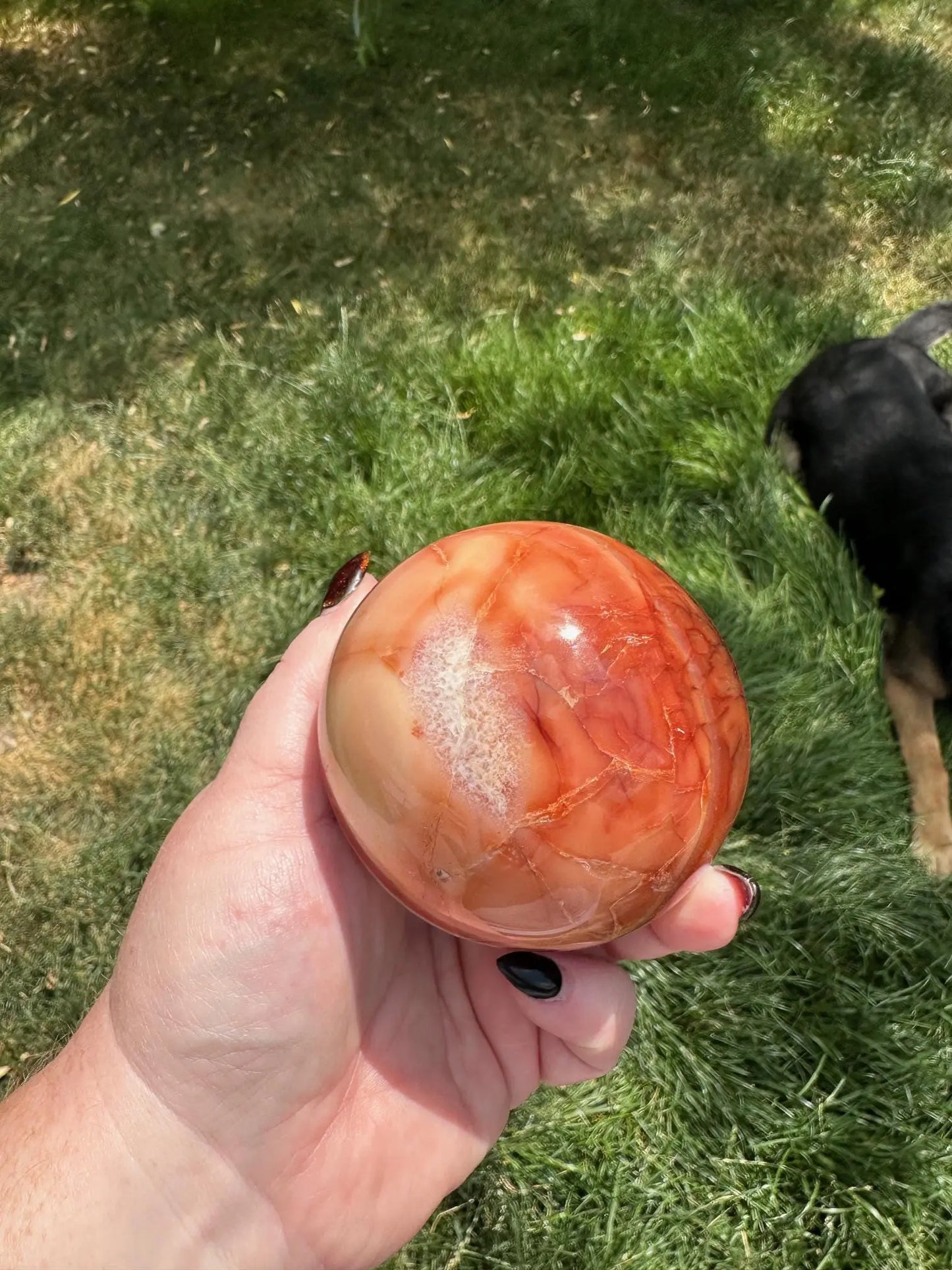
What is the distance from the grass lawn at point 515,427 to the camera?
251cm

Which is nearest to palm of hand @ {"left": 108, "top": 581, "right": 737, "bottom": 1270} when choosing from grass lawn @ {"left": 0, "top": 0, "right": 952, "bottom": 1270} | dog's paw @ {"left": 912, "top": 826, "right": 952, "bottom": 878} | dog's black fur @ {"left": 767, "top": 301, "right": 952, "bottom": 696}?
grass lawn @ {"left": 0, "top": 0, "right": 952, "bottom": 1270}

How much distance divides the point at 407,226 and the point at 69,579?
2168 millimetres

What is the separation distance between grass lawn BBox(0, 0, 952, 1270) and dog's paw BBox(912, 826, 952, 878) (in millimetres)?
108

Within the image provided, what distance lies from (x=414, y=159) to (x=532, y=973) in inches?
157

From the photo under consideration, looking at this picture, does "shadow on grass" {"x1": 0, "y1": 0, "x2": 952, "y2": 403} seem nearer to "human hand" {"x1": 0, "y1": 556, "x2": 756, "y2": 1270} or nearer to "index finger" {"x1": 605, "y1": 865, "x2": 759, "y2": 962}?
"human hand" {"x1": 0, "y1": 556, "x2": 756, "y2": 1270}

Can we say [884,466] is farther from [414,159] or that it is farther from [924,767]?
[414,159]

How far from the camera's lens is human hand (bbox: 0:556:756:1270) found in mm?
1852

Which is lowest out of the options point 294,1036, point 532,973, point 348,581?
point 294,1036

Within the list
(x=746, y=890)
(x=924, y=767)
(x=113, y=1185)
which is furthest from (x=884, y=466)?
(x=113, y=1185)

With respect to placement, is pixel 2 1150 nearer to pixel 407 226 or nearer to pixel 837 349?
pixel 837 349

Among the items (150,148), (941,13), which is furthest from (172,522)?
(941,13)

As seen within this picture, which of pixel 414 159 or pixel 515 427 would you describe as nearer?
pixel 515 427

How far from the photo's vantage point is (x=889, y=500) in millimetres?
3314

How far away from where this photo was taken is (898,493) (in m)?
3.32
